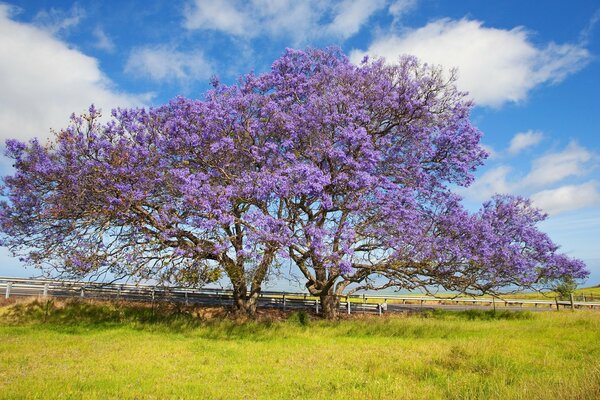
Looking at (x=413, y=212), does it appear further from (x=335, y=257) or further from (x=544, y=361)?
(x=544, y=361)

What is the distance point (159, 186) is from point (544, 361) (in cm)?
1753

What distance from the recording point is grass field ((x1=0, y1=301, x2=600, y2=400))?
→ 1012cm

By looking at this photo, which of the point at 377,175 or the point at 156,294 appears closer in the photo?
the point at 377,175

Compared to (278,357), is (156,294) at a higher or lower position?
higher

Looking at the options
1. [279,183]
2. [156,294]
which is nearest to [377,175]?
[279,183]

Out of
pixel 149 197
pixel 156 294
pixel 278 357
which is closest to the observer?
pixel 278 357

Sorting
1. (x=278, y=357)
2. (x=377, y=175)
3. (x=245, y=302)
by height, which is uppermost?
(x=377, y=175)

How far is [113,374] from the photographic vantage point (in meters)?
12.0

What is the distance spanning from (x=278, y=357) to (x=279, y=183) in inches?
298

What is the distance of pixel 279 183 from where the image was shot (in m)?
19.4

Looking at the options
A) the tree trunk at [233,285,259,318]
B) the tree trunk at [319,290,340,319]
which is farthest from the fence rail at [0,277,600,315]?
the tree trunk at [233,285,259,318]

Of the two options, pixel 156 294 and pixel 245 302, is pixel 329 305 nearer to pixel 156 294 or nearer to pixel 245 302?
pixel 245 302

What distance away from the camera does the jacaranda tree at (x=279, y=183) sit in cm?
2005

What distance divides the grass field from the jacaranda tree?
2845 mm
